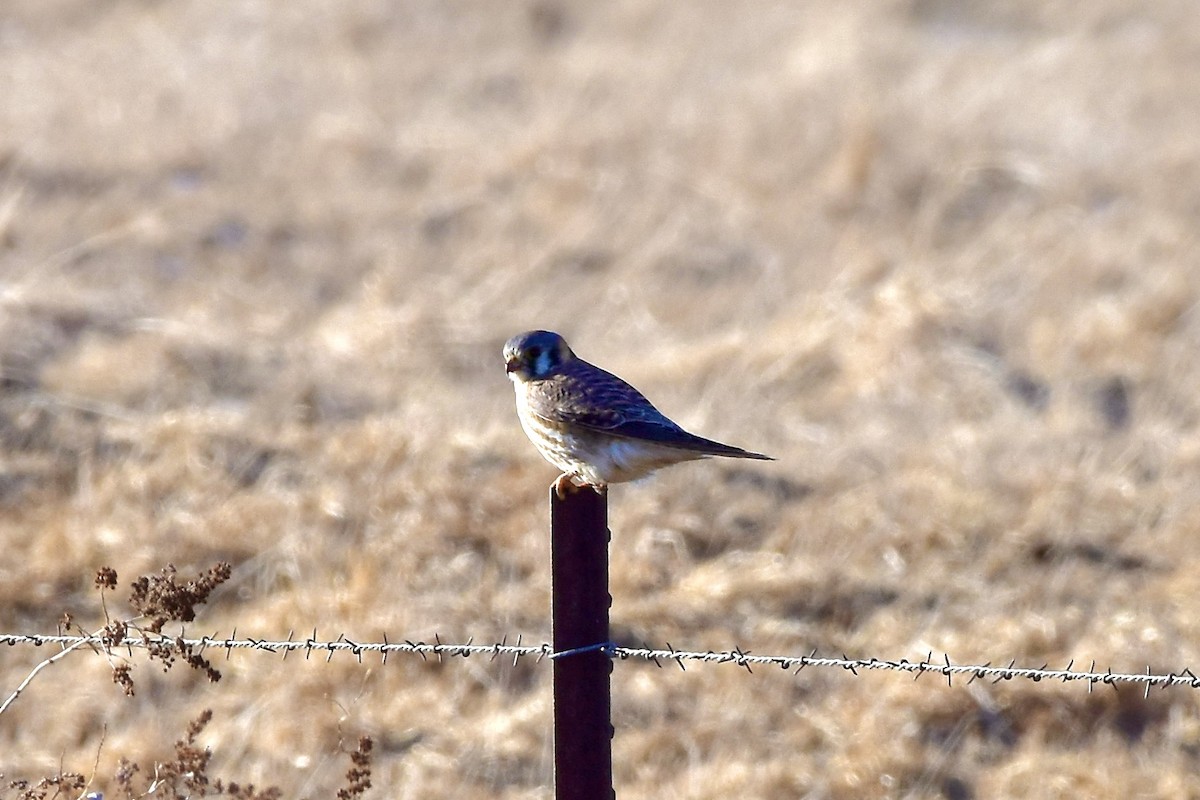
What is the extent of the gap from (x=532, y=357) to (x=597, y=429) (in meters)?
0.39

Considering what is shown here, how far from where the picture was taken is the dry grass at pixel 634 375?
5.04 m

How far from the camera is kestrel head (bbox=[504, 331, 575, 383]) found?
13.3 ft

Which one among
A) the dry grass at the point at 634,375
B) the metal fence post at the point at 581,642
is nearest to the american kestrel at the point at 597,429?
the dry grass at the point at 634,375

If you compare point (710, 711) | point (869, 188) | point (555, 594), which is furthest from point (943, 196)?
point (555, 594)

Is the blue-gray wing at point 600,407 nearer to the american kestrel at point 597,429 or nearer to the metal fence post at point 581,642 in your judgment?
the american kestrel at point 597,429

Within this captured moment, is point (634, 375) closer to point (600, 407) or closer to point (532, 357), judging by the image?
point (532, 357)

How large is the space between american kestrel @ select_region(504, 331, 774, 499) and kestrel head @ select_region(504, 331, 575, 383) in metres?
0.04

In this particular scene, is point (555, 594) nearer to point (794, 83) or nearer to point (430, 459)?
point (430, 459)

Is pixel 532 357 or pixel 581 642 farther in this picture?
pixel 532 357

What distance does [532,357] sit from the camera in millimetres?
4082

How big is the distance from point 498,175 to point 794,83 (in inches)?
117

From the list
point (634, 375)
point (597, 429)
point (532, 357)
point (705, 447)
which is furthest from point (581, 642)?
point (634, 375)

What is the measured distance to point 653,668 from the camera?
5371mm

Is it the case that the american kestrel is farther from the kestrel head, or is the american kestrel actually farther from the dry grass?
the dry grass
